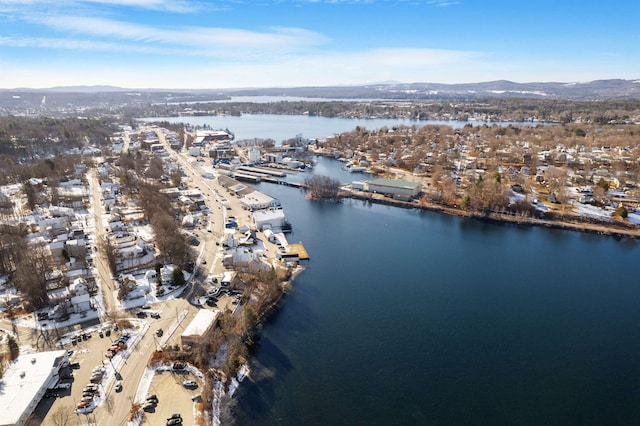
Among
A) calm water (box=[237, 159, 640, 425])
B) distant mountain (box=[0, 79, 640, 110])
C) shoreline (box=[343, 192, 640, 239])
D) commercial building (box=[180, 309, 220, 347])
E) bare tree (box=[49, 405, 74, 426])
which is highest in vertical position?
distant mountain (box=[0, 79, 640, 110])

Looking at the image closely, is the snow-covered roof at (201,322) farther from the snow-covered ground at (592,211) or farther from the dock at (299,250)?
the snow-covered ground at (592,211)

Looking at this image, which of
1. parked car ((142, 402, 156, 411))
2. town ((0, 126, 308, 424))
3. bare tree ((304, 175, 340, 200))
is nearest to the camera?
parked car ((142, 402, 156, 411))

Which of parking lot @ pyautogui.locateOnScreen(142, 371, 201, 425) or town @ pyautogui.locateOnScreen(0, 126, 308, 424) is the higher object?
town @ pyautogui.locateOnScreen(0, 126, 308, 424)

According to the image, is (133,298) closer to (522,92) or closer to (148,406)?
(148,406)

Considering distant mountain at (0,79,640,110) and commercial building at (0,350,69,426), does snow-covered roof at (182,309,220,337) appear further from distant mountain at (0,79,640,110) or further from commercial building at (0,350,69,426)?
distant mountain at (0,79,640,110)

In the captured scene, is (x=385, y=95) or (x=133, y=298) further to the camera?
(x=385, y=95)

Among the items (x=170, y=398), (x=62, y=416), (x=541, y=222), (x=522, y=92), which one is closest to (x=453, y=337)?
→ (x=170, y=398)

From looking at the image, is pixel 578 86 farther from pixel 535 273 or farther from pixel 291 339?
pixel 291 339

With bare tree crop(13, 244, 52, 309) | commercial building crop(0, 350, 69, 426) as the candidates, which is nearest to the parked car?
commercial building crop(0, 350, 69, 426)
